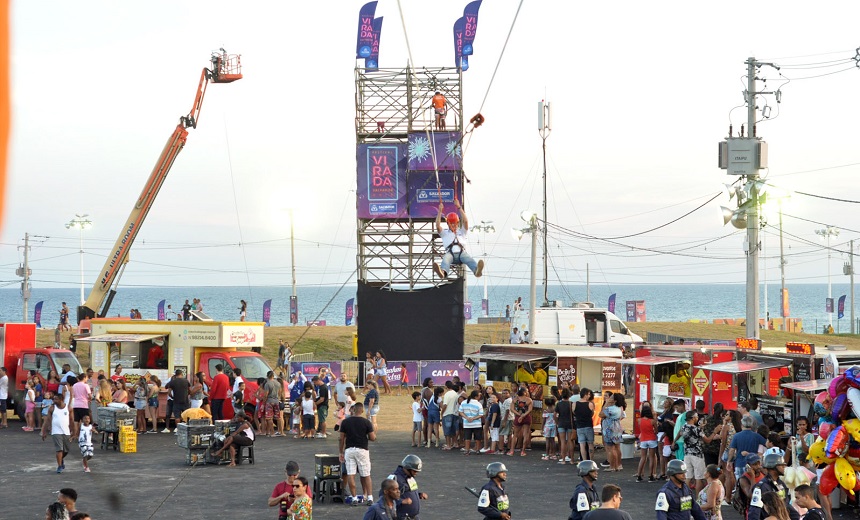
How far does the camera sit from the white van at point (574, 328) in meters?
33.9

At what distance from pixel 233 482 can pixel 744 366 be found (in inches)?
368

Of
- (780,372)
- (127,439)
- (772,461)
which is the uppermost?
(780,372)

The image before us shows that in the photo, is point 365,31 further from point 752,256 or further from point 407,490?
point 407,490

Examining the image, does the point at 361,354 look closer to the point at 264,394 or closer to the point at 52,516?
the point at 264,394

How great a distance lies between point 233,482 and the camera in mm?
16688

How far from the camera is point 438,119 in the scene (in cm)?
3784

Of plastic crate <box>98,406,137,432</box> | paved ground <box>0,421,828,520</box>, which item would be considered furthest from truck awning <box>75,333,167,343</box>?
plastic crate <box>98,406,137,432</box>

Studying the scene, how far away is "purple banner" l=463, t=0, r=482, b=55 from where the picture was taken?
38.8 meters

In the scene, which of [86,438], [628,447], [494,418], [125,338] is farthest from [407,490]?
[125,338]

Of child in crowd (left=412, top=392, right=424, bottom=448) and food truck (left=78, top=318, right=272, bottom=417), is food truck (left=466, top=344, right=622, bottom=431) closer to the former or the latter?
child in crowd (left=412, top=392, right=424, bottom=448)

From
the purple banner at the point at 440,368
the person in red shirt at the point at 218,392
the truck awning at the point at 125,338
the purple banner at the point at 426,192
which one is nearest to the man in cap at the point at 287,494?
the person in red shirt at the point at 218,392

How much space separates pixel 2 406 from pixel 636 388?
16.4m

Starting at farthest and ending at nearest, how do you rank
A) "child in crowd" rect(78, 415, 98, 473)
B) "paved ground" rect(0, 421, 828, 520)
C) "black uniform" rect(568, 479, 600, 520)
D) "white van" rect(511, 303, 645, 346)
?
"white van" rect(511, 303, 645, 346) < "child in crowd" rect(78, 415, 98, 473) < "paved ground" rect(0, 421, 828, 520) < "black uniform" rect(568, 479, 600, 520)

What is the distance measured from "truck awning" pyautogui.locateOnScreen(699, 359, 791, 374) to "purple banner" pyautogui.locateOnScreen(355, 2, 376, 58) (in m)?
25.0
